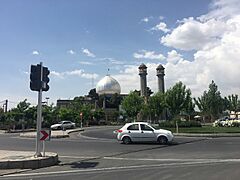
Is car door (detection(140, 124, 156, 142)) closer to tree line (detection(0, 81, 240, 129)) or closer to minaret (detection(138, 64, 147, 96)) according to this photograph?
tree line (detection(0, 81, 240, 129))

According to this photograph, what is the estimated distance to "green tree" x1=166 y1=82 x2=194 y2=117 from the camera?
5224cm

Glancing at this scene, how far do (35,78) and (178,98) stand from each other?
41529mm

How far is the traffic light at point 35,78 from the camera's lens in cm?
1281

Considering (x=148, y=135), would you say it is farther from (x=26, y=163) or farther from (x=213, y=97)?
(x=213, y=97)

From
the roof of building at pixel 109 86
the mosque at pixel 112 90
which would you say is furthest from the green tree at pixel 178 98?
the roof of building at pixel 109 86

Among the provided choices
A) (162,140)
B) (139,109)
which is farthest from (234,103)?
(162,140)

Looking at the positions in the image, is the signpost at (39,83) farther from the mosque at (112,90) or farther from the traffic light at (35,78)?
the mosque at (112,90)

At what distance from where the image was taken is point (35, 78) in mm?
12883

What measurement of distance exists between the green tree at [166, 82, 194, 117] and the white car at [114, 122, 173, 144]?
31.5 m

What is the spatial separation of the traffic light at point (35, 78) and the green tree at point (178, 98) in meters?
41.0

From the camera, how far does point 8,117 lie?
59.2 metres

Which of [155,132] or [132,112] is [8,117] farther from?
[155,132]

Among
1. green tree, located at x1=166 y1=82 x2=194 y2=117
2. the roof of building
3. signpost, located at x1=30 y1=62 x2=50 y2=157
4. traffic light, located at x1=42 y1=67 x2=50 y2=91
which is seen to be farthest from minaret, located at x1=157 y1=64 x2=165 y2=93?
signpost, located at x1=30 y1=62 x2=50 y2=157

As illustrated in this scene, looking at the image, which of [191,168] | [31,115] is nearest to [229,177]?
[191,168]
